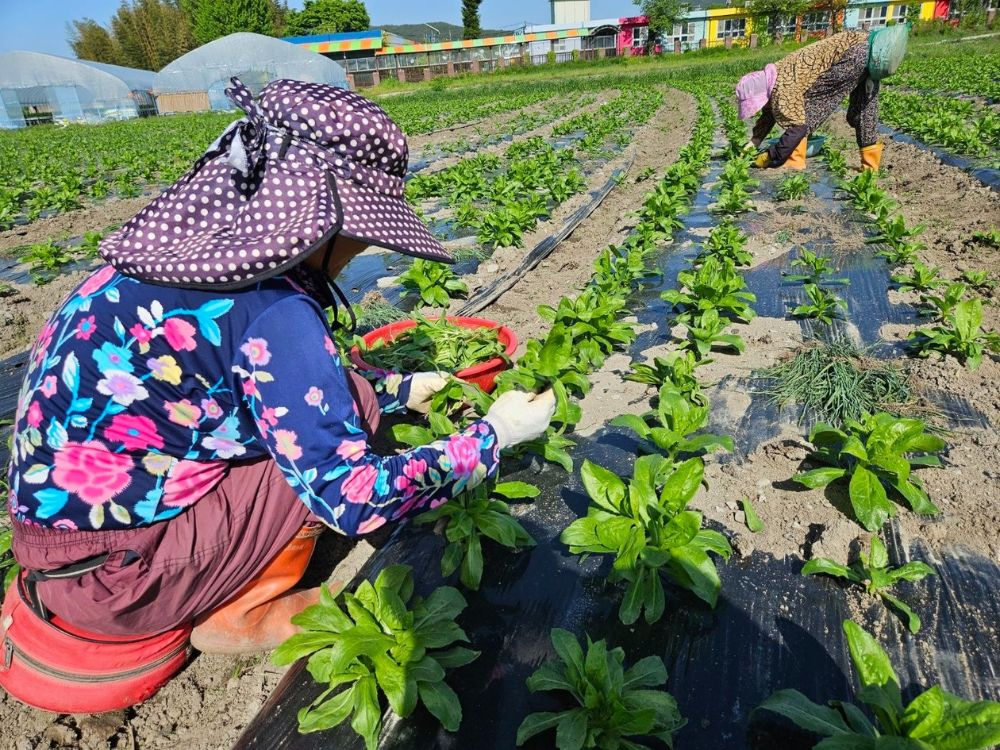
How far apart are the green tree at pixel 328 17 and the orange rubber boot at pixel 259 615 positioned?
82936 millimetres

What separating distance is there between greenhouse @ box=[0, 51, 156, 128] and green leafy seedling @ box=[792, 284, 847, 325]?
162 ft

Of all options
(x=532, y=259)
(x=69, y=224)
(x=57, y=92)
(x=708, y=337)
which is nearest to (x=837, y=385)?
(x=708, y=337)

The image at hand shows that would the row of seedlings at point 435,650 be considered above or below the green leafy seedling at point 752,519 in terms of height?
above

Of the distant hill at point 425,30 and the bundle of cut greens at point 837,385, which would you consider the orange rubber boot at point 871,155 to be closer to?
the bundle of cut greens at point 837,385

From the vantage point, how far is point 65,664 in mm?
1721

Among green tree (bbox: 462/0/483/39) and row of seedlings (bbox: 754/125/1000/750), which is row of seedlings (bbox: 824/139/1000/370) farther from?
green tree (bbox: 462/0/483/39)

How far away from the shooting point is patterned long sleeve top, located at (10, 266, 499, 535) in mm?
1465

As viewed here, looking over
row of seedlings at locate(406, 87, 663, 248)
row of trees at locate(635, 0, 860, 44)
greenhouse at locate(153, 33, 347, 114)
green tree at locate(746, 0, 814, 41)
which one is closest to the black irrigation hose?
row of seedlings at locate(406, 87, 663, 248)

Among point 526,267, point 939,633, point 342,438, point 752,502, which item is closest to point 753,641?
→ point 939,633

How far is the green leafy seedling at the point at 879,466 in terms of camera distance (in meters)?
2.09

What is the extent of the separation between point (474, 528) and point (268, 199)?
1.25 metres

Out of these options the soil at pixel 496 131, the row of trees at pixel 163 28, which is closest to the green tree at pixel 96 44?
the row of trees at pixel 163 28

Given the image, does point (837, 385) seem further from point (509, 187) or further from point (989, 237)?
point (509, 187)

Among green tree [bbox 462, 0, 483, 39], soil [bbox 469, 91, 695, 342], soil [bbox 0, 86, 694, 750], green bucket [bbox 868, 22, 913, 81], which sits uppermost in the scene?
green tree [bbox 462, 0, 483, 39]
